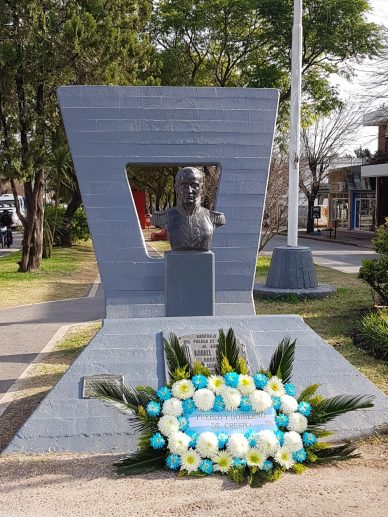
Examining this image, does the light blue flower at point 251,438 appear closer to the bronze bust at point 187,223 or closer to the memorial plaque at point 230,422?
the memorial plaque at point 230,422

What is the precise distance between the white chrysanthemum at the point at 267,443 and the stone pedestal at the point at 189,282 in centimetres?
276

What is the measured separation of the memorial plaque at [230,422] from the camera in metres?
4.54

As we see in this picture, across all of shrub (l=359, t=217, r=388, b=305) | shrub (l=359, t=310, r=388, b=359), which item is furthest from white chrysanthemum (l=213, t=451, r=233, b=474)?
shrub (l=359, t=217, r=388, b=305)

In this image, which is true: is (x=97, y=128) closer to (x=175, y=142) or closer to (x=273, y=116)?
(x=175, y=142)

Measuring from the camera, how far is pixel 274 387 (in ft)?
15.3

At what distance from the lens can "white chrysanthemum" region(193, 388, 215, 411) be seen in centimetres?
446

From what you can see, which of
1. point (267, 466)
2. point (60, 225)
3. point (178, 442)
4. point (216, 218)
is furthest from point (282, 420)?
point (60, 225)

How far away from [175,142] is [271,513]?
6025 mm

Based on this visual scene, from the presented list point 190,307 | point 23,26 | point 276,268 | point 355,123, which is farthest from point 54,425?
point 355,123

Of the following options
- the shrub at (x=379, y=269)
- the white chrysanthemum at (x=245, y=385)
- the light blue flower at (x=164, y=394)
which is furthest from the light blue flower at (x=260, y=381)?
the shrub at (x=379, y=269)

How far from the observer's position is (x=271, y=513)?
3967mm

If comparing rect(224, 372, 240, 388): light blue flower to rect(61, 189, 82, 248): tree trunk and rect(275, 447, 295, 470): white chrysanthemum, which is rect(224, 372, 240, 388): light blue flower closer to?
rect(275, 447, 295, 470): white chrysanthemum

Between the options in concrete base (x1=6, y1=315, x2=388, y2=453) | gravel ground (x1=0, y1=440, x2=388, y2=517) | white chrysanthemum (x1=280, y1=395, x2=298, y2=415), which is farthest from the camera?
concrete base (x1=6, y1=315, x2=388, y2=453)

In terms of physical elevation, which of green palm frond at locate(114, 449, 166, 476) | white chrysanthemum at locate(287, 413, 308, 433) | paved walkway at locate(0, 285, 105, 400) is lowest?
paved walkway at locate(0, 285, 105, 400)
